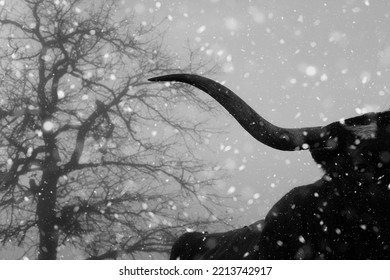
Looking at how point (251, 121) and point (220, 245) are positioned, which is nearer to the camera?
point (251, 121)

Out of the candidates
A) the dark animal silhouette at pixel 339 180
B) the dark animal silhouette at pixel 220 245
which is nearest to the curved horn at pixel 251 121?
the dark animal silhouette at pixel 339 180

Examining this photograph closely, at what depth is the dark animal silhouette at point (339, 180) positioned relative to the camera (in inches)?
89.7

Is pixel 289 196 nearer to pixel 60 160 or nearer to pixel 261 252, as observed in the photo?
pixel 261 252

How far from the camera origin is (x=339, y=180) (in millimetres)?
2459

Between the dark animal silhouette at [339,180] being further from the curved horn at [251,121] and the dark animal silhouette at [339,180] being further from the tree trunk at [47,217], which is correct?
the tree trunk at [47,217]

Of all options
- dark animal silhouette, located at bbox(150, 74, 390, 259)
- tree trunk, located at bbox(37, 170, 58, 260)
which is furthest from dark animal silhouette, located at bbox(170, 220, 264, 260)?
tree trunk, located at bbox(37, 170, 58, 260)

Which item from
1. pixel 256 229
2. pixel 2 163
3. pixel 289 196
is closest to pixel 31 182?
pixel 2 163

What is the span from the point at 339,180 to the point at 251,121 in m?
0.63

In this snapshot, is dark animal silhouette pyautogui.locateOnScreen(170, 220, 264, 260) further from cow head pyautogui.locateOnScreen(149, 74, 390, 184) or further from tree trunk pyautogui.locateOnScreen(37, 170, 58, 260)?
tree trunk pyautogui.locateOnScreen(37, 170, 58, 260)

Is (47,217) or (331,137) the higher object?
(47,217)

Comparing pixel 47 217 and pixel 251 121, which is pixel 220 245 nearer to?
pixel 251 121

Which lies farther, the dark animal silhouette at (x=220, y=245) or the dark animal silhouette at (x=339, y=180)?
the dark animal silhouette at (x=220, y=245)

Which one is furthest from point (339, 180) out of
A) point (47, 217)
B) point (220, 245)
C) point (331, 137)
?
point (47, 217)

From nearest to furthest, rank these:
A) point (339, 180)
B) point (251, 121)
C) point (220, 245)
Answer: point (251, 121)
point (339, 180)
point (220, 245)
